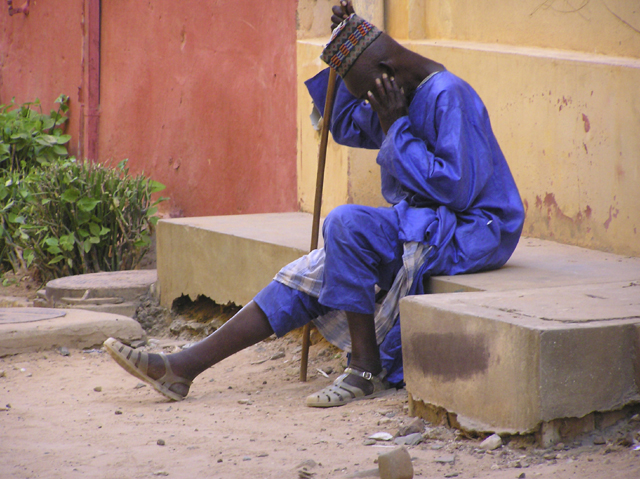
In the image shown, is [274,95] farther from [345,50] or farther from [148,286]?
[345,50]

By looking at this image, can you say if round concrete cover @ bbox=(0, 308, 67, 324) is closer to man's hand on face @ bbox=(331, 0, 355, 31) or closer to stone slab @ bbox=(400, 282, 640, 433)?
man's hand on face @ bbox=(331, 0, 355, 31)

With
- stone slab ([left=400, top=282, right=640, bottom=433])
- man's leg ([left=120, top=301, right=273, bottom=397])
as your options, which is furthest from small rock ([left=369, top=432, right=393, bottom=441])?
man's leg ([left=120, top=301, right=273, bottom=397])

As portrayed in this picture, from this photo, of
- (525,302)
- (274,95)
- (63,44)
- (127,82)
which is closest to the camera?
(525,302)

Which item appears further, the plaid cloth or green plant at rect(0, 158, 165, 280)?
green plant at rect(0, 158, 165, 280)

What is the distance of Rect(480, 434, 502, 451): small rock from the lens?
2191 millimetres

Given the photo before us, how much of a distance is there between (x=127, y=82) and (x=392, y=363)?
15.4 ft

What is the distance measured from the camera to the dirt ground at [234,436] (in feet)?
6.99

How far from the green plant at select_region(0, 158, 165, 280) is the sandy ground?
6.19 feet

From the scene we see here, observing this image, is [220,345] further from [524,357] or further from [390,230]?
[524,357]

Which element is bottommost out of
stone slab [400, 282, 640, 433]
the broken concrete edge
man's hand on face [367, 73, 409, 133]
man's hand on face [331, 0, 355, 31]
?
the broken concrete edge

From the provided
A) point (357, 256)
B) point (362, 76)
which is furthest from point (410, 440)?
point (362, 76)

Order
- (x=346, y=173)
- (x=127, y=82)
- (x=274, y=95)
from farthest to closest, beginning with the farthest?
(x=127, y=82)
(x=274, y=95)
(x=346, y=173)

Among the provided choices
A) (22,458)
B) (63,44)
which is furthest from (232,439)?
(63,44)

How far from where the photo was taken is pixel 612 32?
11.4 ft
